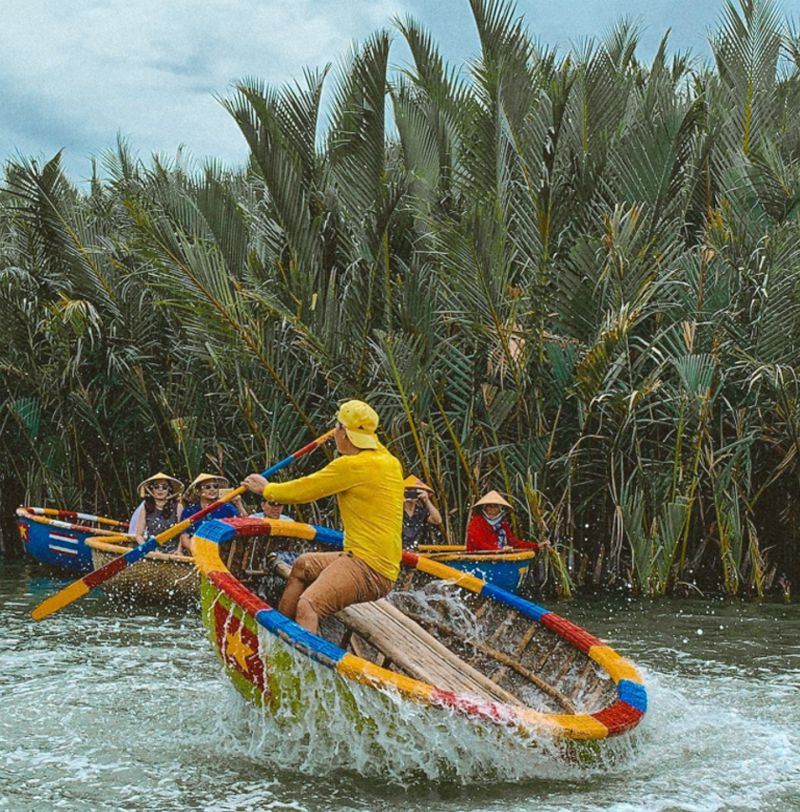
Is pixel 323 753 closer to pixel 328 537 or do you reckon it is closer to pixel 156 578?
pixel 328 537

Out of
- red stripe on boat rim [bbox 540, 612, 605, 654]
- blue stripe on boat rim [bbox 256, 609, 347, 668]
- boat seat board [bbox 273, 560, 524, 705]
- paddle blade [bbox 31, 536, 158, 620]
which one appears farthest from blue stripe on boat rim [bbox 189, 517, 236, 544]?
red stripe on boat rim [bbox 540, 612, 605, 654]

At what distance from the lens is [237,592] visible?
5.91 metres

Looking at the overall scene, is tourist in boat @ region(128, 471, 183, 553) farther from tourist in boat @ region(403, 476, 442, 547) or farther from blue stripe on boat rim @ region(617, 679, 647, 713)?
blue stripe on boat rim @ region(617, 679, 647, 713)

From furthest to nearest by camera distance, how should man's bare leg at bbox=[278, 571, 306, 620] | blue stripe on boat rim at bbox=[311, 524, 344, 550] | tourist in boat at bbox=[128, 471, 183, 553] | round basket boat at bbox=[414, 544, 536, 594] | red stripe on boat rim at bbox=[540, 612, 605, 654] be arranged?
tourist in boat at bbox=[128, 471, 183, 553] → round basket boat at bbox=[414, 544, 536, 594] → blue stripe on boat rim at bbox=[311, 524, 344, 550] → red stripe on boat rim at bbox=[540, 612, 605, 654] → man's bare leg at bbox=[278, 571, 306, 620]

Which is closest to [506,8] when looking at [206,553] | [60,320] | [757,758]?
[60,320]

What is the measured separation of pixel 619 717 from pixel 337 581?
5.32ft

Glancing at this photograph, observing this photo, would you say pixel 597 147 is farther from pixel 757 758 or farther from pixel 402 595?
pixel 757 758

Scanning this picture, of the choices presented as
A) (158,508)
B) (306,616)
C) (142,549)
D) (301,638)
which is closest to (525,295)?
(158,508)

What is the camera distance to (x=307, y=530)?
7.74 metres

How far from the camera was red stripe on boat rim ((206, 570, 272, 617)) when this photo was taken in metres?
5.76

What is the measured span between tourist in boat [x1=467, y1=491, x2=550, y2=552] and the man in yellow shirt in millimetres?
3969

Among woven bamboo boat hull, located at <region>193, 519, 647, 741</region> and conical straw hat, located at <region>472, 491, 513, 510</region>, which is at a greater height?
conical straw hat, located at <region>472, 491, 513, 510</region>

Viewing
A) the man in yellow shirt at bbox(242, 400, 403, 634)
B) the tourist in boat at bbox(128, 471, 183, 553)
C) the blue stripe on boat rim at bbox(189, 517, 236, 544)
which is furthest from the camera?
the tourist in boat at bbox(128, 471, 183, 553)

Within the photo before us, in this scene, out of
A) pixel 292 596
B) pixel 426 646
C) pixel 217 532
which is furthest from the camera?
pixel 217 532
